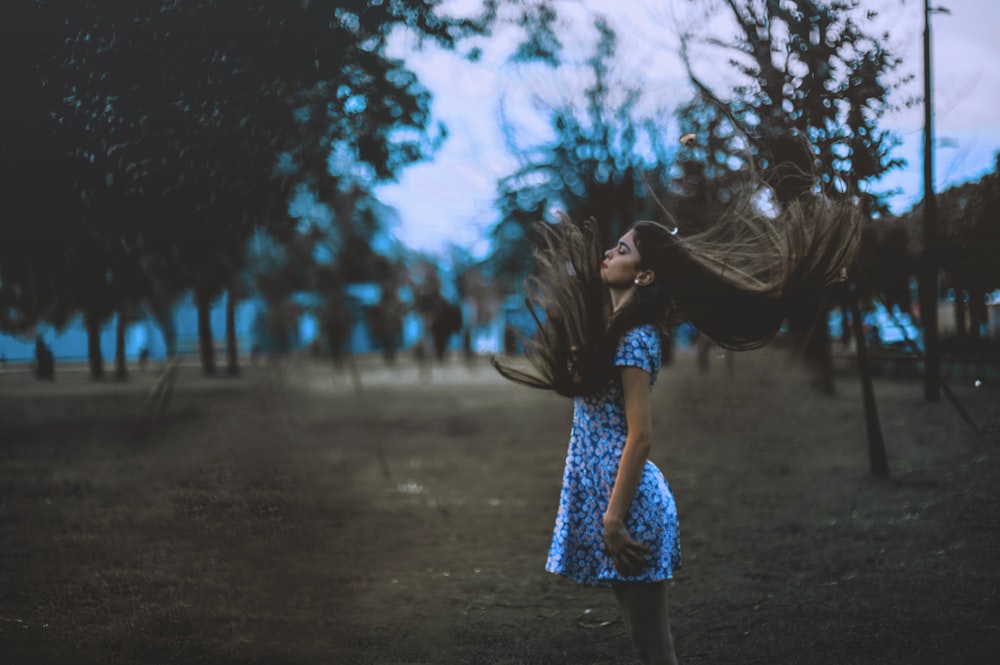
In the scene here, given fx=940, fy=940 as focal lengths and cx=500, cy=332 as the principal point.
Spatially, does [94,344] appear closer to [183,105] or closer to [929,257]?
[183,105]

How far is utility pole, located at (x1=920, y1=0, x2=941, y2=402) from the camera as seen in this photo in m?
6.07

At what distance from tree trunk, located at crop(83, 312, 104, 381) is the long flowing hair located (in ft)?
18.3

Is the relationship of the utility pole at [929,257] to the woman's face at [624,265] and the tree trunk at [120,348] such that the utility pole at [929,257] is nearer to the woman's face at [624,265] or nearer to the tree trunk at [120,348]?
the woman's face at [624,265]

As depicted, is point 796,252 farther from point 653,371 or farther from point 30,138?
point 30,138

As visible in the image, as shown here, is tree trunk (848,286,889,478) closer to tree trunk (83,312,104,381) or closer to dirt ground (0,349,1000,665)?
dirt ground (0,349,1000,665)

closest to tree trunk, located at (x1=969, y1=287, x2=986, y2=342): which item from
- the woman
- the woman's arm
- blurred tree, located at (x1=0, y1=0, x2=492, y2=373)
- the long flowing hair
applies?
the long flowing hair

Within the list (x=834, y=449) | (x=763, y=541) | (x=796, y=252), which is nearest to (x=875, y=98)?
(x=796, y=252)

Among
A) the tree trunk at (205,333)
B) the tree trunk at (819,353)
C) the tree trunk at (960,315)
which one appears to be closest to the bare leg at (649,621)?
the tree trunk at (960,315)

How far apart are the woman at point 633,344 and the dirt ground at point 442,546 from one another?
1654 millimetres

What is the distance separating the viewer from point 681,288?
307 centimetres

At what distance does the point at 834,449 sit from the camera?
1131 cm

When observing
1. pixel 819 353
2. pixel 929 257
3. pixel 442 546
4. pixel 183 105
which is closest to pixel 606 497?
pixel 183 105

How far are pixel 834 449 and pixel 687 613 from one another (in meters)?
6.89

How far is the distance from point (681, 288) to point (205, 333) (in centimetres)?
1652
